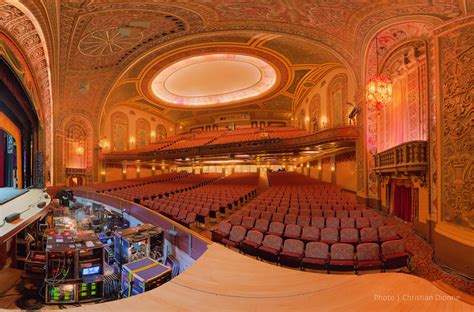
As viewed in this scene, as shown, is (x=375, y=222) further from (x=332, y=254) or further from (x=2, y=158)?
(x=2, y=158)

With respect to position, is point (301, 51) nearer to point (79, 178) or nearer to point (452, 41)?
point (452, 41)

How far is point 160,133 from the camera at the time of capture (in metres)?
22.6

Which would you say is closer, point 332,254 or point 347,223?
point 332,254

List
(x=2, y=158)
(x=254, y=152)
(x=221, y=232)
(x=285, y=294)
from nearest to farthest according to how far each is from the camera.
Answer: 1. (x=285, y=294)
2. (x=221, y=232)
3. (x=2, y=158)
4. (x=254, y=152)

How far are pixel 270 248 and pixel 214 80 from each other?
14.6 meters

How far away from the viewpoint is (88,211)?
9078 mm

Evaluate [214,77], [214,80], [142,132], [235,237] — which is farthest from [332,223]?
[142,132]

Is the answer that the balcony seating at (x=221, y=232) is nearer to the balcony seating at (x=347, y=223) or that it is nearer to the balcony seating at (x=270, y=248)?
the balcony seating at (x=270, y=248)

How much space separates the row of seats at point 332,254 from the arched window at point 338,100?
27.7ft

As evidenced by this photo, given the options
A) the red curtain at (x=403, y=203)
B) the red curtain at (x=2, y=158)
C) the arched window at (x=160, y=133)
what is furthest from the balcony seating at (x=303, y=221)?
the arched window at (x=160, y=133)

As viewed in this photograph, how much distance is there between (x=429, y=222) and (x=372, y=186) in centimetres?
318

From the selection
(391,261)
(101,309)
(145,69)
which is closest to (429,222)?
(391,261)

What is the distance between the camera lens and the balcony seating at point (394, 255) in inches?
120

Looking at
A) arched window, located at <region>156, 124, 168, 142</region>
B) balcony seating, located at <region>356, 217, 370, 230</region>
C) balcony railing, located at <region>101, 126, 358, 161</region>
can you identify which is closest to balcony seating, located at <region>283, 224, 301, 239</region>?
balcony seating, located at <region>356, 217, 370, 230</region>
